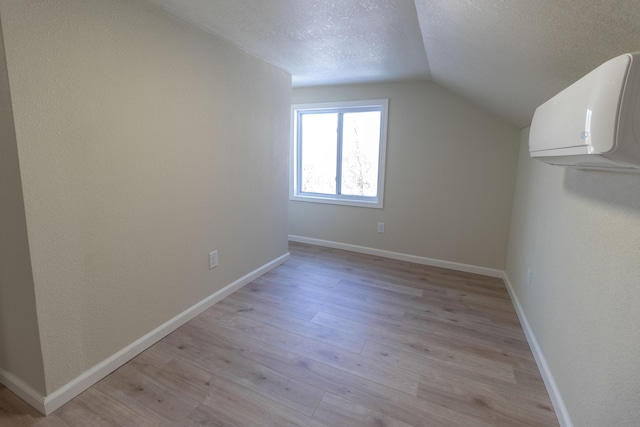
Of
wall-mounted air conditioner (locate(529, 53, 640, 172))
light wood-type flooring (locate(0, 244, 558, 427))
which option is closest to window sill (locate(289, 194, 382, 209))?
light wood-type flooring (locate(0, 244, 558, 427))

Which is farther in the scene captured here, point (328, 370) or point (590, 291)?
point (328, 370)

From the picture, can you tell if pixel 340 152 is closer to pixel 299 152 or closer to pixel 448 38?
pixel 299 152

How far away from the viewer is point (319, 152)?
419 cm

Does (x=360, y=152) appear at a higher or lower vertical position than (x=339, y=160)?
higher

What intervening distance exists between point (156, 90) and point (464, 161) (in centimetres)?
290

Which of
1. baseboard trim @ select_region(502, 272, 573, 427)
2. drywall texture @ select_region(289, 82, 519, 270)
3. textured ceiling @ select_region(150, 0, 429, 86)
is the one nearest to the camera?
baseboard trim @ select_region(502, 272, 573, 427)

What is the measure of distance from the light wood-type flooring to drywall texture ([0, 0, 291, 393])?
26 centimetres

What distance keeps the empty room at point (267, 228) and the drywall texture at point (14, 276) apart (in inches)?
0.4

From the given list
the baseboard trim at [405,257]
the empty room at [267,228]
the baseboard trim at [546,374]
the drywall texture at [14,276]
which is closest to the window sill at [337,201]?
the baseboard trim at [405,257]

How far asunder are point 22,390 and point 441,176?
3.62 m

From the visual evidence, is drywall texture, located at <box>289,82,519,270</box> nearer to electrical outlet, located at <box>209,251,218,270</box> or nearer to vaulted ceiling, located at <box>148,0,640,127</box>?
vaulted ceiling, located at <box>148,0,640,127</box>

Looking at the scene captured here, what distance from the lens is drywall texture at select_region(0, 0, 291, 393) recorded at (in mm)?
1370

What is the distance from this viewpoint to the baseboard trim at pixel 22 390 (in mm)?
1491

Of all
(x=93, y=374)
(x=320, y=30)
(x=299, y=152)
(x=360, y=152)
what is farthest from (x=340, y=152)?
(x=93, y=374)
